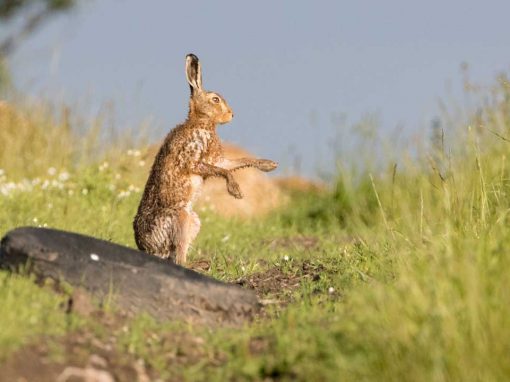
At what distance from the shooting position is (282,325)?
6.37 meters

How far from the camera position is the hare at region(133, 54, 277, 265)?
28.2 feet

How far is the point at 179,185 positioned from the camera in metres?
8.63

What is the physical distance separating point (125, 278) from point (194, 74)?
3009 mm

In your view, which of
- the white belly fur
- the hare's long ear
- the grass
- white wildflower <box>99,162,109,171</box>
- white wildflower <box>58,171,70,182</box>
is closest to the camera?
the grass

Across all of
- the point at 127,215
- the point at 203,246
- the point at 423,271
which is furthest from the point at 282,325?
the point at 127,215

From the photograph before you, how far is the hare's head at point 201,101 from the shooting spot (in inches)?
356

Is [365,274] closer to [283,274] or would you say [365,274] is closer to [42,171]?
[283,274]

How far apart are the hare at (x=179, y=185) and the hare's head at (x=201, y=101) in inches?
1.6

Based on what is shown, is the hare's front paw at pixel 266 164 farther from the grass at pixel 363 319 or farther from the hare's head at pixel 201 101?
the grass at pixel 363 319

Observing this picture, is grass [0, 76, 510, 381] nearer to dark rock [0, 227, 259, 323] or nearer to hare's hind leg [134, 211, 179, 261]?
dark rock [0, 227, 259, 323]

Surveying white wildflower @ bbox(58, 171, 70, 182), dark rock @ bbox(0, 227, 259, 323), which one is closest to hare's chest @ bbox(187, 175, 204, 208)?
dark rock @ bbox(0, 227, 259, 323)

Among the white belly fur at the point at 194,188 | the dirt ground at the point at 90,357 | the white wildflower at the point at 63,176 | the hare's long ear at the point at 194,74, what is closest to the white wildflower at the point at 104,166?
the white wildflower at the point at 63,176

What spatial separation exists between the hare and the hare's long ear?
2 cm

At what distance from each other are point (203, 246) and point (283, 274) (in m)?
Answer: 3.23
